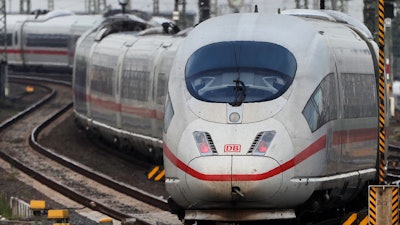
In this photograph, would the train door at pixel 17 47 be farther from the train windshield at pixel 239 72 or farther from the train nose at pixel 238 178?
the train nose at pixel 238 178

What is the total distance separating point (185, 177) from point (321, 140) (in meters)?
1.86

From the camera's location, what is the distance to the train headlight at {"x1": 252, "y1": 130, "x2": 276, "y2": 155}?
1540 centimetres

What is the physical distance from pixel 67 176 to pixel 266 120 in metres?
14.7

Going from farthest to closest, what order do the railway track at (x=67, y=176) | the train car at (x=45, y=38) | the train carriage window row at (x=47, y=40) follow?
the train carriage window row at (x=47, y=40), the train car at (x=45, y=38), the railway track at (x=67, y=176)

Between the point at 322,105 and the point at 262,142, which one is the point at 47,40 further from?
the point at 262,142

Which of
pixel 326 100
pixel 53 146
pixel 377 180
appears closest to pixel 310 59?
pixel 326 100

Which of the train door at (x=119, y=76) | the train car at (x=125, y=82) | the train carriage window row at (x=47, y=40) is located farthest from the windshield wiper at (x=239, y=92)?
the train carriage window row at (x=47, y=40)

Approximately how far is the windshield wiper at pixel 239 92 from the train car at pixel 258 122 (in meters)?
0.01

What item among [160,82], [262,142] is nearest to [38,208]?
[262,142]

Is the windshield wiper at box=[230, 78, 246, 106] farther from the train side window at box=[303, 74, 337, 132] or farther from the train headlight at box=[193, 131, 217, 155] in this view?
the train side window at box=[303, 74, 337, 132]

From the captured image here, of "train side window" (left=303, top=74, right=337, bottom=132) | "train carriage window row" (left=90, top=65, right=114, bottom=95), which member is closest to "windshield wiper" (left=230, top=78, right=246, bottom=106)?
"train side window" (left=303, top=74, right=337, bottom=132)

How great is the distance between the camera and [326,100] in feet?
55.0

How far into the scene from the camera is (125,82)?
106ft

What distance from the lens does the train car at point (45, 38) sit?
61875 millimetres
